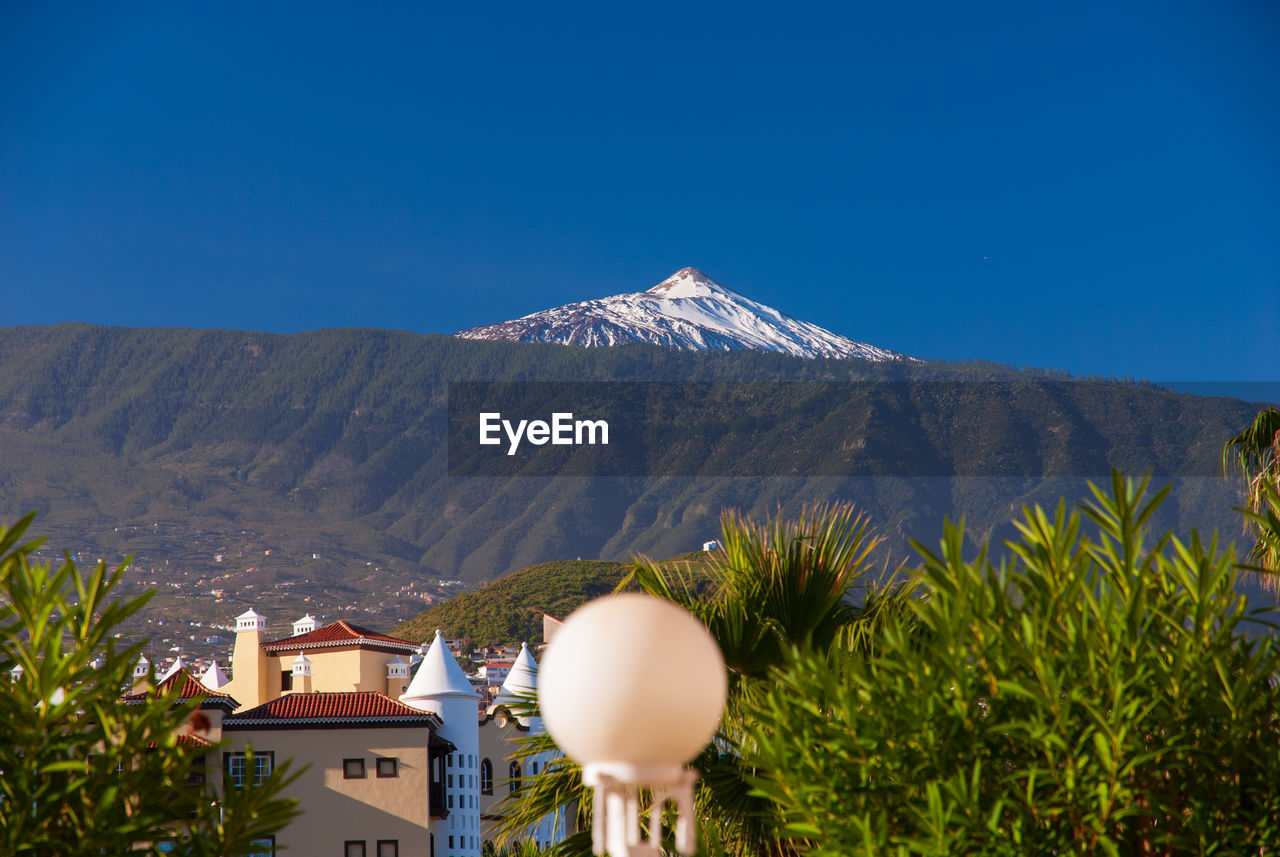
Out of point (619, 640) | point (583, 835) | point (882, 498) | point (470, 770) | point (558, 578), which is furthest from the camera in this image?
point (882, 498)

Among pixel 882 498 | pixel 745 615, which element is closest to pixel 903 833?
pixel 745 615

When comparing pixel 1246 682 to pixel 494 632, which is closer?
pixel 1246 682

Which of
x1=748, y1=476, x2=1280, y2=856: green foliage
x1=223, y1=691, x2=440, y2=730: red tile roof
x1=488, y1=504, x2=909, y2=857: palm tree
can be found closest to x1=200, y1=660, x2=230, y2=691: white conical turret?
x1=223, y1=691, x2=440, y2=730: red tile roof

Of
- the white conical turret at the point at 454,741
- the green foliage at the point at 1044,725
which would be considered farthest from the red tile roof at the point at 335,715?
the green foliage at the point at 1044,725

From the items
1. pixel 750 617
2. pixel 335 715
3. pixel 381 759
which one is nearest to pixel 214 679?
pixel 335 715

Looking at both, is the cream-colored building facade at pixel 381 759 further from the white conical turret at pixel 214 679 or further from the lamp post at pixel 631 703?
the lamp post at pixel 631 703

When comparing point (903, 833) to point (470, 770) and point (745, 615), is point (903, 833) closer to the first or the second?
point (745, 615)

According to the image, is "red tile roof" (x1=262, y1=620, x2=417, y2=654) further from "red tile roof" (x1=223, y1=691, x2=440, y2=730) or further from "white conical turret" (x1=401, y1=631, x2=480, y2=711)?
"red tile roof" (x1=223, y1=691, x2=440, y2=730)

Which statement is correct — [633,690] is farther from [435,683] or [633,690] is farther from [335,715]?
[435,683]
